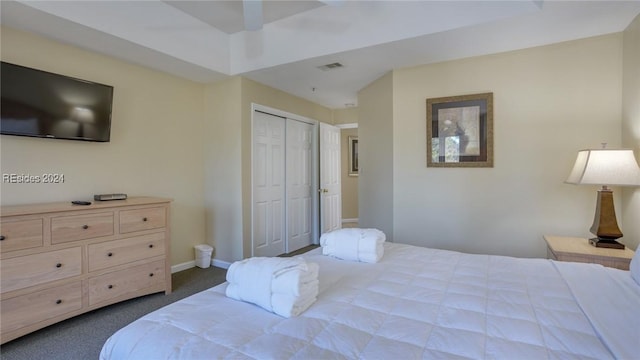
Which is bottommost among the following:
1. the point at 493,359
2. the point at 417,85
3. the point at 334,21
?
the point at 493,359

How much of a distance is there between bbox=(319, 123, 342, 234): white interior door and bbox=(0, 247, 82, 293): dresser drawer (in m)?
3.35

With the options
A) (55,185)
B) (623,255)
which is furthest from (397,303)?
(55,185)

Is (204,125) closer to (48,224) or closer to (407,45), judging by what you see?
(48,224)

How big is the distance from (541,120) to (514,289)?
205 cm

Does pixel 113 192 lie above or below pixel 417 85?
below

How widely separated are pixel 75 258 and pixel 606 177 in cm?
387

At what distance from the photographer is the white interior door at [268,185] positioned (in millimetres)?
4082

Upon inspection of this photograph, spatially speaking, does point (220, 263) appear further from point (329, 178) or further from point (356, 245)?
point (356, 245)

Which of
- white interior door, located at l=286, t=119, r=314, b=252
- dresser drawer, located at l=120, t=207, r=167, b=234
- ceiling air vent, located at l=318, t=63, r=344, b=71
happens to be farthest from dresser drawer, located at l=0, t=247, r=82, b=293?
ceiling air vent, located at l=318, t=63, r=344, b=71

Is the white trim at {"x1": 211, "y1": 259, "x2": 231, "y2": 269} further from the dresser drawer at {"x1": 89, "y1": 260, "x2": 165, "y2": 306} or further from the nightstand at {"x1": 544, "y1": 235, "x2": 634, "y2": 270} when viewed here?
the nightstand at {"x1": 544, "y1": 235, "x2": 634, "y2": 270}

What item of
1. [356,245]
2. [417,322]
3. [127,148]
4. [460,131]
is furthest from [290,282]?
[127,148]

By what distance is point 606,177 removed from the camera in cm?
218

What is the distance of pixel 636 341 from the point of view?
985 millimetres

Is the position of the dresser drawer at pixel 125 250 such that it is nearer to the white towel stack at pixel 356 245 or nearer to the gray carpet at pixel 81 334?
the gray carpet at pixel 81 334
